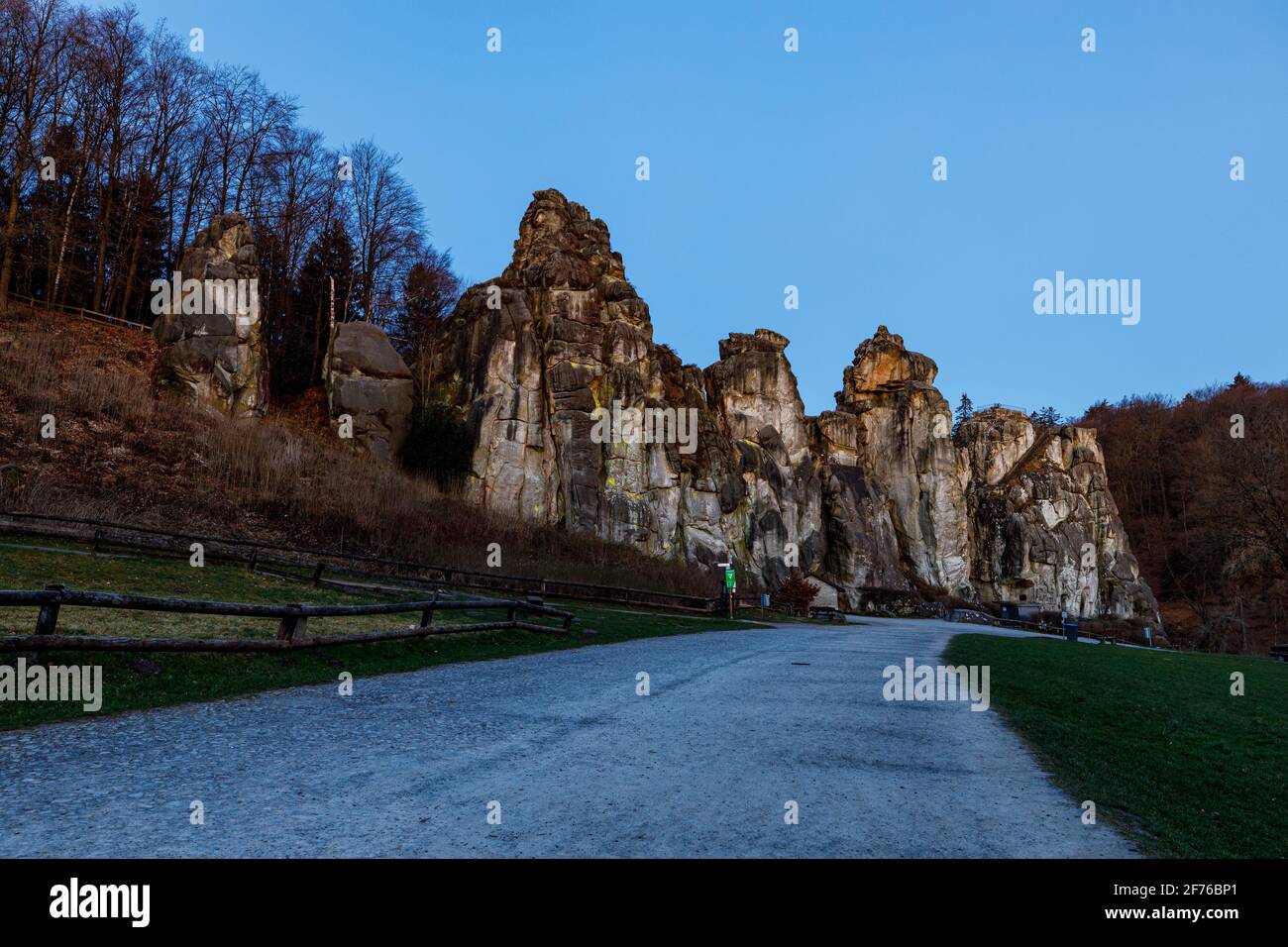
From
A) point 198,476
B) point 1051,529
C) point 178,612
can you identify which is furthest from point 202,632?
point 1051,529

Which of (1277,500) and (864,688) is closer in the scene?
(864,688)

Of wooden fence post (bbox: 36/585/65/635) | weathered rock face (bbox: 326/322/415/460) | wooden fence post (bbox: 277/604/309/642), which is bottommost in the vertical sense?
wooden fence post (bbox: 277/604/309/642)

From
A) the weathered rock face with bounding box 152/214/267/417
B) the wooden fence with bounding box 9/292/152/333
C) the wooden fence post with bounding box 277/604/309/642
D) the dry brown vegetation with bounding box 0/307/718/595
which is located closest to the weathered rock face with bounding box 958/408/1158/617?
the dry brown vegetation with bounding box 0/307/718/595

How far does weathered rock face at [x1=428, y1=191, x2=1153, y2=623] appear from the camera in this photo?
2003 inches

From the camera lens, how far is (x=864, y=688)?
38.7 feet

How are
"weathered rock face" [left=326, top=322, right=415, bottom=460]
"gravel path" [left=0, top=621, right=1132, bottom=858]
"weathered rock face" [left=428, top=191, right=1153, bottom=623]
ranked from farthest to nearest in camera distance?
"weathered rock face" [left=428, top=191, right=1153, bottom=623] → "weathered rock face" [left=326, top=322, right=415, bottom=460] → "gravel path" [left=0, top=621, right=1132, bottom=858]

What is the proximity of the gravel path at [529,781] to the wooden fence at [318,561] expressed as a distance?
40.2ft

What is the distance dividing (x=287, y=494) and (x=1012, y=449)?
282 feet

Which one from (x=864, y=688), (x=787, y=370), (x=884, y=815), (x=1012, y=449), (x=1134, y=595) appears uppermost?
(x=787, y=370)

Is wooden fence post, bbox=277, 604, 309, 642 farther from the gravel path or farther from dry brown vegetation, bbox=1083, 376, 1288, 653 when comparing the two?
dry brown vegetation, bbox=1083, 376, 1288, 653

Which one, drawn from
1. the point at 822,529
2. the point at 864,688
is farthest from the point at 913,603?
the point at 864,688

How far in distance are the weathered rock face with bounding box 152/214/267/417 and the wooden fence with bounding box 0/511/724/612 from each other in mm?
18077

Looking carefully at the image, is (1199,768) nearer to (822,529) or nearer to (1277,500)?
(1277,500)
